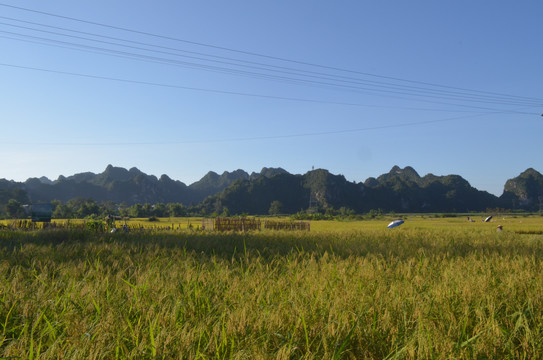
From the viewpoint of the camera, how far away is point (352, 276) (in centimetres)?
398

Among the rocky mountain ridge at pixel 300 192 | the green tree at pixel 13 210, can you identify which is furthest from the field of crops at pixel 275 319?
the rocky mountain ridge at pixel 300 192

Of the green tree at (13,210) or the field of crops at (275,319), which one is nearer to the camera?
the field of crops at (275,319)

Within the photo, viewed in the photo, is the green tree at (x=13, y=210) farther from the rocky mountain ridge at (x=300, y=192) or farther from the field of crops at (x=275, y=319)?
the field of crops at (x=275, y=319)

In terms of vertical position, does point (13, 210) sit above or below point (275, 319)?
above

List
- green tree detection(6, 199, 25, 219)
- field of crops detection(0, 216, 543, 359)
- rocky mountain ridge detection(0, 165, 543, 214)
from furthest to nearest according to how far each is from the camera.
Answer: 1. rocky mountain ridge detection(0, 165, 543, 214)
2. green tree detection(6, 199, 25, 219)
3. field of crops detection(0, 216, 543, 359)

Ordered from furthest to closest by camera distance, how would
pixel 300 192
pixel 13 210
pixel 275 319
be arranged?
1. pixel 300 192
2. pixel 13 210
3. pixel 275 319

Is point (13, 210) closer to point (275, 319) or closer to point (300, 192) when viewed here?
point (275, 319)

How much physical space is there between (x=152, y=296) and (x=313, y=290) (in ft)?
4.63

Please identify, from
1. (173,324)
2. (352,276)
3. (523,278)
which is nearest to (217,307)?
(173,324)

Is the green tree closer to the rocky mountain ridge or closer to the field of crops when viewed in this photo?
the rocky mountain ridge

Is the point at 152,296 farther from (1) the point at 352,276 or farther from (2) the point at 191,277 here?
(1) the point at 352,276

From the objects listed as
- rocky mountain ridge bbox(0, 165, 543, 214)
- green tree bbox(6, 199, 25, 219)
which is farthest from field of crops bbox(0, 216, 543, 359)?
rocky mountain ridge bbox(0, 165, 543, 214)

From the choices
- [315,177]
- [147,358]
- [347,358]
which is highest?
[315,177]

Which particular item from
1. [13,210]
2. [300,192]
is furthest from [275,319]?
[300,192]
